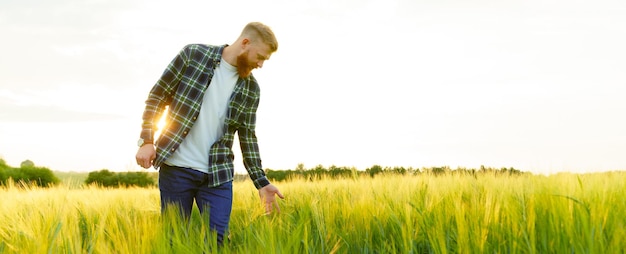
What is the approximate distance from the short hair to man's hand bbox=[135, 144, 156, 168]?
3.04 feet

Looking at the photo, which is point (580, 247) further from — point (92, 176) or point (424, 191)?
point (92, 176)

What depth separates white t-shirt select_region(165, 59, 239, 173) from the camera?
339 cm

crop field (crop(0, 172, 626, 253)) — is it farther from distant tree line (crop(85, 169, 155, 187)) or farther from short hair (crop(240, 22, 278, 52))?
distant tree line (crop(85, 169, 155, 187))

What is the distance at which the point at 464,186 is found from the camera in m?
4.28

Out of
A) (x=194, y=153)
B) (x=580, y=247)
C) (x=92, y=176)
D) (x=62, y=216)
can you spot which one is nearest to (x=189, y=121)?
(x=194, y=153)

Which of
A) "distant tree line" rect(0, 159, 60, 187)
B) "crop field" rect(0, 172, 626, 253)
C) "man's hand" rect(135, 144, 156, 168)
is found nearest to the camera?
"crop field" rect(0, 172, 626, 253)

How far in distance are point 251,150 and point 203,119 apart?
17.8 inches

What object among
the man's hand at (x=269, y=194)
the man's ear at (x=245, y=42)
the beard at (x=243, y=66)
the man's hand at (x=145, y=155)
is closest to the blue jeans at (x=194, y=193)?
the man's hand at (x=145, y=155)

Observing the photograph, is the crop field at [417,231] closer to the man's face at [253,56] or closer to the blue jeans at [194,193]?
the blue jeans at [194,193]

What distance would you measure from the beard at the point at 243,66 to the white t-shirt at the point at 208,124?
8 cm

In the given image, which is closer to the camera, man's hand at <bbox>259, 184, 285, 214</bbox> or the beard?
the beard

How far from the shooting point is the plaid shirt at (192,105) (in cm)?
336

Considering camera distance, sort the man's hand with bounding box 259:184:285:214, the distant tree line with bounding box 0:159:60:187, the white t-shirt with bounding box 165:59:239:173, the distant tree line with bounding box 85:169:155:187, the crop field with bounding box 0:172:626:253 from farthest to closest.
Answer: the distant tree line with bounding box 85:169:155:187, the distant tree line with bounding box 0:159:60:187, the man's hand with bounding box 259:184:285:214, the white t-shirt with bounding box 165:59:239:173, the crop field with bounding box 0:172:626:253

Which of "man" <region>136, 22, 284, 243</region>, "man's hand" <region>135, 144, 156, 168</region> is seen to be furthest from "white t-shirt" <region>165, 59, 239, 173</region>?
"man's hand" <region>135, 144, 156, 168</region>
